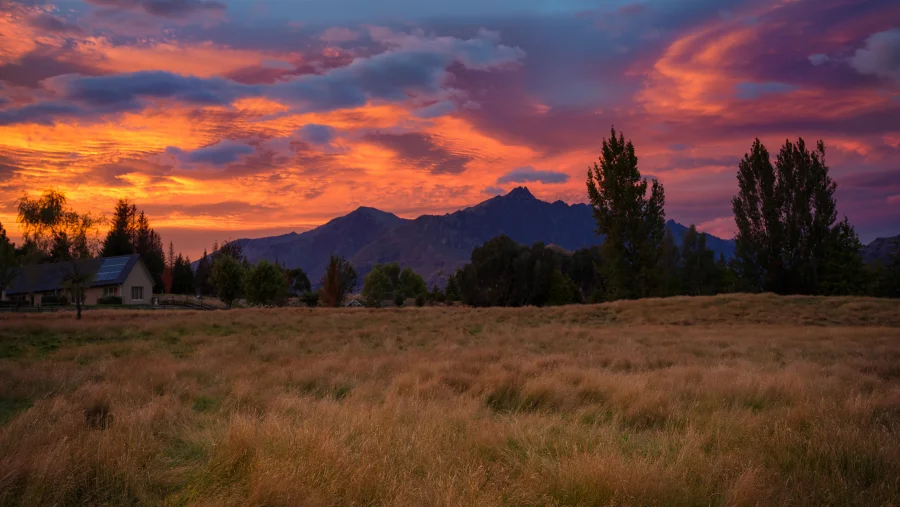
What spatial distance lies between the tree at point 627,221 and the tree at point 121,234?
74.3 meters

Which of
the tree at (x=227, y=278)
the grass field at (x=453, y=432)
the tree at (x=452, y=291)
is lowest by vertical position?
the tree at (x=452, y=291)

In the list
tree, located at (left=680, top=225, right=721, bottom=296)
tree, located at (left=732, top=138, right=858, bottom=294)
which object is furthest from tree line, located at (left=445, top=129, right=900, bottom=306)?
tree, located at (left=680, top=225, right=721, bottom=296)

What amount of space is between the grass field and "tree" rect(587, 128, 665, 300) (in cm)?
2954

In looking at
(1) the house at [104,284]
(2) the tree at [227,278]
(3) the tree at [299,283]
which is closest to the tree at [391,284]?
(3) the tree at [299,283]

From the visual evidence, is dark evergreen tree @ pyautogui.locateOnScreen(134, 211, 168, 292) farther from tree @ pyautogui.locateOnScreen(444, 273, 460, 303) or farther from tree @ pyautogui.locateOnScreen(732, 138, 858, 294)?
tree @ pyautogui.locateOnScreen(732, 138, 858, 294)

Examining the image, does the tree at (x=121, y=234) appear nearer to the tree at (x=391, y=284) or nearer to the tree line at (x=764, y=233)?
the tree at (x=391, y=284)

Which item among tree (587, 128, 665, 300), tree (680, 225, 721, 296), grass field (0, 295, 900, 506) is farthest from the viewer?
tree (680, 225, 721, 296)

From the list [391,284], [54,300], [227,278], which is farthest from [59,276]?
[391,284]

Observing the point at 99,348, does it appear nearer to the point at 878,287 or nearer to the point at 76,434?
the point at 76,434

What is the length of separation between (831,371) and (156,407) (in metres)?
11.9

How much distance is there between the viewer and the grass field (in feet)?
13.5

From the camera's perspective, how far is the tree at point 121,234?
91.4 m

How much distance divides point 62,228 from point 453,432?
38.9 metres

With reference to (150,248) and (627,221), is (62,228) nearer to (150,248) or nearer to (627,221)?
(627,221)
